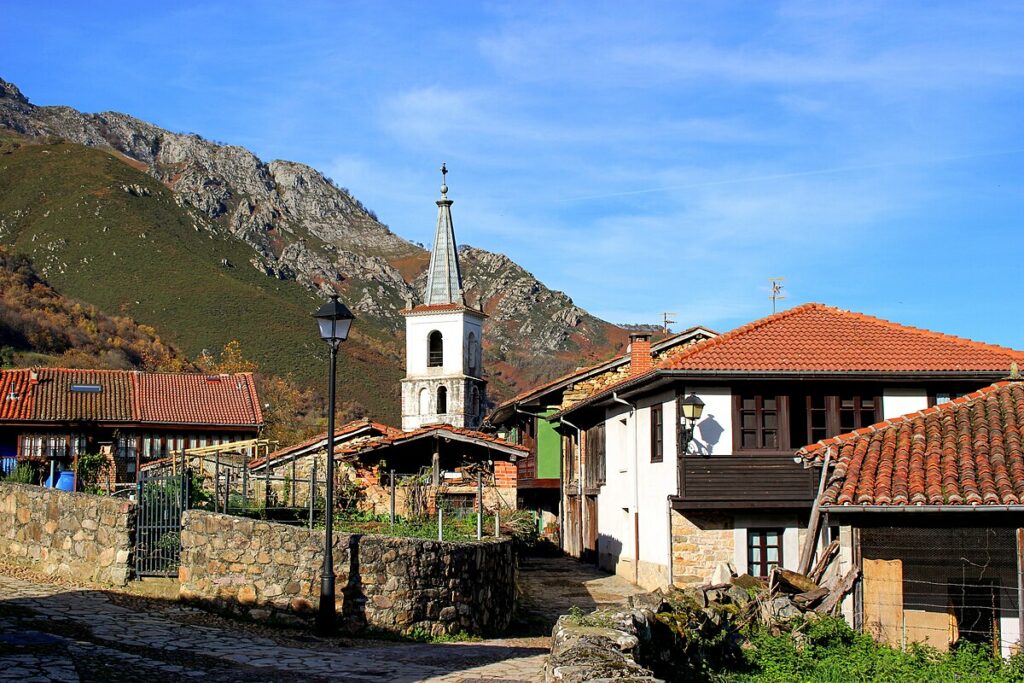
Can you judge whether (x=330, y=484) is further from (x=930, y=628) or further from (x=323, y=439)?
(x=323, y=439)

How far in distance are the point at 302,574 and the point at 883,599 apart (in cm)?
840

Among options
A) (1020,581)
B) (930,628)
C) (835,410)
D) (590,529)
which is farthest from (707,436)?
(590,529)

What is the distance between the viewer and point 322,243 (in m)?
139

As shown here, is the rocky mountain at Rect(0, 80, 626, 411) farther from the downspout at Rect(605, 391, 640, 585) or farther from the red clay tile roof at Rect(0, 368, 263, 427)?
the downspout at Rect(605, 391, 640, 585)

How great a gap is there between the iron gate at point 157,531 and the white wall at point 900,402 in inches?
597

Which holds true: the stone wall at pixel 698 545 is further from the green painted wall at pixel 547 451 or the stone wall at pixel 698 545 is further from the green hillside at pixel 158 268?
the green hillside at pixel 158 268

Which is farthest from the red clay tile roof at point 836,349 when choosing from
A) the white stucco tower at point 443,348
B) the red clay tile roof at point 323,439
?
the white stucco tower at point 443,348

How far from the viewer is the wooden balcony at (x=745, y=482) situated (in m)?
23.8

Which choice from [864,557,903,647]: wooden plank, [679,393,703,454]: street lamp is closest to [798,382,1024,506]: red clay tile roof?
[864,557,903,647]: wooden plank

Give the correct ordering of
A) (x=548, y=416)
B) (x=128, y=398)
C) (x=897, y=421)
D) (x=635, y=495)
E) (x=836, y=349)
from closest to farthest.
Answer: (x=897, y=421), (x=836, y=349), (x=635, y=495), (x=548, y=416), (x=128, y=398)

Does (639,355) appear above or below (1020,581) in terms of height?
above

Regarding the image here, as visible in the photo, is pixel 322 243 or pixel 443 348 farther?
pixel 322 243

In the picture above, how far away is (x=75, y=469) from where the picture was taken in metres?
26.0

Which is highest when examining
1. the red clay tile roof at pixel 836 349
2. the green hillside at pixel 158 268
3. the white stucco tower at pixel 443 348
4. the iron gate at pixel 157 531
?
the green hillside at pixel 158 268
